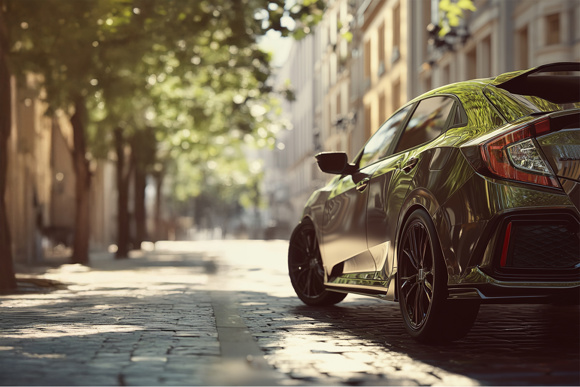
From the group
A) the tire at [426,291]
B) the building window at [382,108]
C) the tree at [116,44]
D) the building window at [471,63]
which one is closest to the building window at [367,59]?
the building window at [382,108]

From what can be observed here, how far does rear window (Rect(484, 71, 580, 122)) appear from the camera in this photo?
6.16 meters

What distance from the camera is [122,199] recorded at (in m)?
28.8

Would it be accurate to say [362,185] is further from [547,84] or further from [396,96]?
[396,96]

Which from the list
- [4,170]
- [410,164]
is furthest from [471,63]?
[410,164]

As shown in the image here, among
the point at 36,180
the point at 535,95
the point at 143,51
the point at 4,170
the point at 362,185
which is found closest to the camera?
the point at 535,95

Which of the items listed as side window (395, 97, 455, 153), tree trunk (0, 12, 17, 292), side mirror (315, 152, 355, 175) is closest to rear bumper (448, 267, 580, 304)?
side window (395, 97, 455, 153)

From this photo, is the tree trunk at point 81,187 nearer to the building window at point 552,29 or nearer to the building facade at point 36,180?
the building facade at point 36,180

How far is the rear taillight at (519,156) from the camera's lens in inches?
224

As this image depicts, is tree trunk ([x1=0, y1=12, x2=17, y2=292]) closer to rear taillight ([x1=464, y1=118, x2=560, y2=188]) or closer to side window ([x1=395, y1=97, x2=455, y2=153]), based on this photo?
side window ([x1=395, y1=97, x2=455, y2=153])

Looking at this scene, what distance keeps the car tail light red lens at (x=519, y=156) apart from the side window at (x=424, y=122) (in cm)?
146

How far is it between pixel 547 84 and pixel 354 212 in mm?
2092

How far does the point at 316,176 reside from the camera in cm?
6028

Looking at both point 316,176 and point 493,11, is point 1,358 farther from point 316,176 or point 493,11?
point 316,176

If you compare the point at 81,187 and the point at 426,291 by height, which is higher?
the point at 81,187
